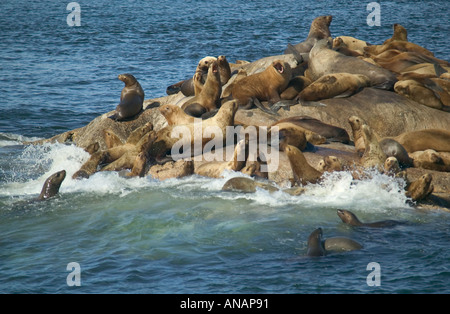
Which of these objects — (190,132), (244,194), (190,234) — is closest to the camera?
(190,234)

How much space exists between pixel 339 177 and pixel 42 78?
17.0 meters

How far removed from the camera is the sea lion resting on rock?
7266 millimetres

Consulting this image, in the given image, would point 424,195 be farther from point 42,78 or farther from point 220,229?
point 42,78

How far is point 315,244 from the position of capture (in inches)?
288

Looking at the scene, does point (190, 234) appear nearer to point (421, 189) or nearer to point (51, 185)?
point (51, 185)

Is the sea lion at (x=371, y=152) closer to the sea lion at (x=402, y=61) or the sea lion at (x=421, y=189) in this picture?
the sea lion at (x=421, y=189)

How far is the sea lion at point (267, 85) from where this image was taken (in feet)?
40.0

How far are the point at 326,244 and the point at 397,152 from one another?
3.20 m

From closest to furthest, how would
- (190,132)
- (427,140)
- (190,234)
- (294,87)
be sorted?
(190,234), (427,140), (190,132), (294,87)

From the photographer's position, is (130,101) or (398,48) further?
(398,48)

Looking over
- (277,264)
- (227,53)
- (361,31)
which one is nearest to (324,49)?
(277,264)

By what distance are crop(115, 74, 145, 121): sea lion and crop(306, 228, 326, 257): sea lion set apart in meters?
6.97

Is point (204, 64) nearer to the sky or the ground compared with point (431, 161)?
nearer to the sky

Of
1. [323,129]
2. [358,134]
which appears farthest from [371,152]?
[323,129]
